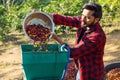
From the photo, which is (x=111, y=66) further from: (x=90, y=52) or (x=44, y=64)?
(x=44, y=64)

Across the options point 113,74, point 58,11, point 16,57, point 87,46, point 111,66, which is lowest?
point 16,57

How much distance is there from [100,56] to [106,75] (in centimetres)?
196

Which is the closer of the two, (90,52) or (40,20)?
(90,52)

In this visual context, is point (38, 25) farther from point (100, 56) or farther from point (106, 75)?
point (106, 75)

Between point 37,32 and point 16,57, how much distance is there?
4.42m

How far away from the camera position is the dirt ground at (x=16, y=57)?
6590 mm

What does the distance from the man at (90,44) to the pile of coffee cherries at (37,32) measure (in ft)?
0.35

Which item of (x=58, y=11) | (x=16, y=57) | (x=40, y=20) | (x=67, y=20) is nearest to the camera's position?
(x=40, y=20)

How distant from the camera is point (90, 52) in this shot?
3348 mm

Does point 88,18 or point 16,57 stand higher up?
point 88,18

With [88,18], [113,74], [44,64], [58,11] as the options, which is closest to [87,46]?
[88,18]

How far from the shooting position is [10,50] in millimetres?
8242

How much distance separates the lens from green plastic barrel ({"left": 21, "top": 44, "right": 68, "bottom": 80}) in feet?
10.1

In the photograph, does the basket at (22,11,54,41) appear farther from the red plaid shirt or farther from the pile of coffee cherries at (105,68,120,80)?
the pile of coffee cherries at (105,68,120,80)
